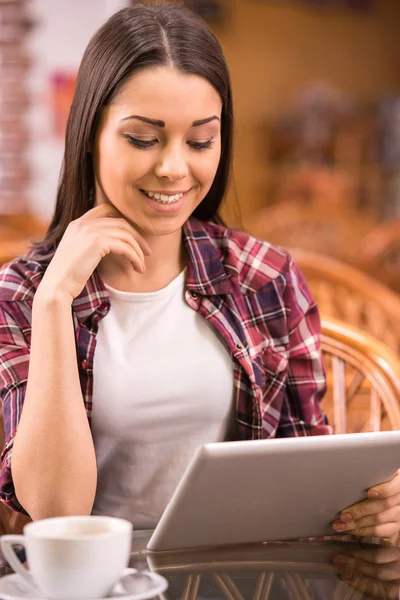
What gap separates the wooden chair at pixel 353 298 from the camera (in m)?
2.08

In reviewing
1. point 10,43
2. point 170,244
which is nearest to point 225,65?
point 170,244

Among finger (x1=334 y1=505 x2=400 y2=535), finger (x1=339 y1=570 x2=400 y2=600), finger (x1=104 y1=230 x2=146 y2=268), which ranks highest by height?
finger (x1=104 y1=230 x2=146 y2=268)

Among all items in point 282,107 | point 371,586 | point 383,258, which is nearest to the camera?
point 371,586

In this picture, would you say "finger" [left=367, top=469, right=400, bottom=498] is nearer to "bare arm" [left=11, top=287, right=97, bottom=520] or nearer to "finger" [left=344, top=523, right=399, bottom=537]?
"finger" [left=344, top=523, right=399, bottom=537]

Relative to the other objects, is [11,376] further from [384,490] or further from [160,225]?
[384,490]

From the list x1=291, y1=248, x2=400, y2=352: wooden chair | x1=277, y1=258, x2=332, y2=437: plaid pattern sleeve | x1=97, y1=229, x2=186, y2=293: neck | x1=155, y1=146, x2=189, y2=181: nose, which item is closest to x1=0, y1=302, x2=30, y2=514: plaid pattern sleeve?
x1=97, y1=229, x2=186, y2=293: neck

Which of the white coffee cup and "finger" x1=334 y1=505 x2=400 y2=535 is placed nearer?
the white coffee cup

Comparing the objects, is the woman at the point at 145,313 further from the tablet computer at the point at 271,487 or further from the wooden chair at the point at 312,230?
the wooden chair at the point at 312,230

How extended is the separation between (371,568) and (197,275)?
0.50 m

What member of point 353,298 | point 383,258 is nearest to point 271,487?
point 353,298

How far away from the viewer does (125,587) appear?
2.71 feet

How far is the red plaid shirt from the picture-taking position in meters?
1.23

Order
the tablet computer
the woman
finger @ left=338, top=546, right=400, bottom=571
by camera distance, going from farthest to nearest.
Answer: the woman
finger @ left=338, top=546, right=400, bottom=571
the tablet computer

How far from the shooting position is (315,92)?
7453 mm
